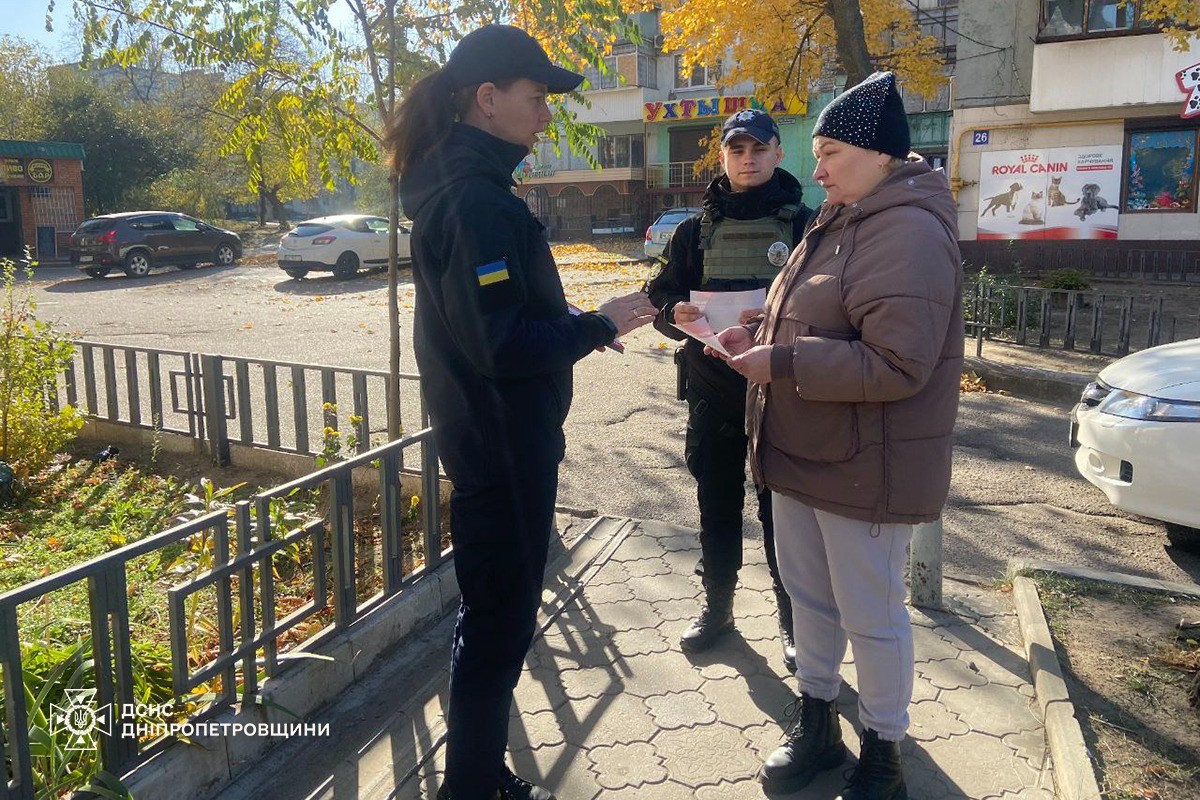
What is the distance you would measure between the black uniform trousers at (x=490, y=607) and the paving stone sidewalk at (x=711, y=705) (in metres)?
0.39

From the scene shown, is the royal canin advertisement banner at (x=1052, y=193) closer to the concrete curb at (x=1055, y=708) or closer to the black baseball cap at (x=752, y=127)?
the concrete curb at (x=1055, y=708)

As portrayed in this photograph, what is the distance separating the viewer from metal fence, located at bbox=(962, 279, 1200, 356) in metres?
9.76

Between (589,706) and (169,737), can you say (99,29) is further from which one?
(589,706)

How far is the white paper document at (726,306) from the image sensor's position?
299cm

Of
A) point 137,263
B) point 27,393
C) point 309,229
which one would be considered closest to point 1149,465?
point 27,393

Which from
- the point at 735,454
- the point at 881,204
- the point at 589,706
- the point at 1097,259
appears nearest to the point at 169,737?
the point at 589,706

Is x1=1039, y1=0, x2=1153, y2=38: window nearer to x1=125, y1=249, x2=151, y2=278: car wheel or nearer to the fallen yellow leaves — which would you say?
the fallen yellow leaves

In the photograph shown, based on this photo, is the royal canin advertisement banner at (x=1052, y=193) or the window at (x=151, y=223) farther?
the window at (x=151, y=223)

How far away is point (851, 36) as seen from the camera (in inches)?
419

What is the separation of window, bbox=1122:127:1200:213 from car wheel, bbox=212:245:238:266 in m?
21.8

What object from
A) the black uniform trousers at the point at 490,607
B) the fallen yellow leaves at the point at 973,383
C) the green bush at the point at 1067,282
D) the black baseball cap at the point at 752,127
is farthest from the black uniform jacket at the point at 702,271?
the green bush at the point at 1067,282

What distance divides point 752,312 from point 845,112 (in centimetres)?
76

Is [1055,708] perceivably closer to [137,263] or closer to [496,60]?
[496,60]

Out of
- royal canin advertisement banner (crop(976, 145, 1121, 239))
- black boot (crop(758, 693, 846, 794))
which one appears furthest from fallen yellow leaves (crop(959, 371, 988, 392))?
royal canin advertisement banner (crop(976, 145, 1121, 239))
